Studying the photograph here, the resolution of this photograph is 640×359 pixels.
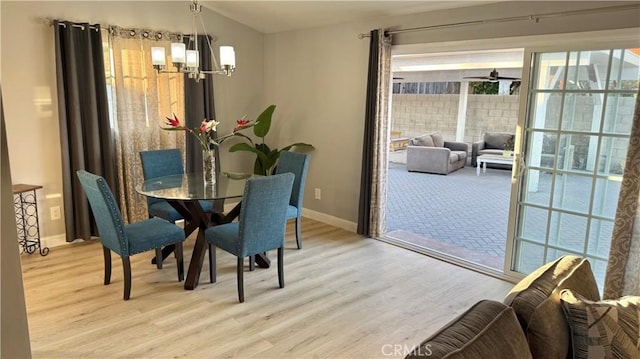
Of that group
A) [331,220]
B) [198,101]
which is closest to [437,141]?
[331,220]

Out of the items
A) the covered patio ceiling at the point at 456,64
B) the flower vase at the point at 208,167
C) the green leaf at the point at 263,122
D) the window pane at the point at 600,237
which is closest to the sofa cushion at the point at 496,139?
the covered patio ceiling at the point at 456,64

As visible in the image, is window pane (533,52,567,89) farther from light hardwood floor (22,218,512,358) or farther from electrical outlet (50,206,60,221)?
electrical outlet (50,206,60,221)

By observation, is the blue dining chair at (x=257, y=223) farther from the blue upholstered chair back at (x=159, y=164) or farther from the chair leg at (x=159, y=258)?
the blue upholstered chair back at (x=159, y=164)

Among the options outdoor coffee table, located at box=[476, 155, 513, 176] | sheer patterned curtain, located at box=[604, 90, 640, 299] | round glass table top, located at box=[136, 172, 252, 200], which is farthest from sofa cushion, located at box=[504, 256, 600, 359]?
outdoor coffee table, located at box=[476, 155, 513, 176]

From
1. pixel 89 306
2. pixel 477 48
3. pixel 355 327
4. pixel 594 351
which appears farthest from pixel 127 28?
pixel 594 351

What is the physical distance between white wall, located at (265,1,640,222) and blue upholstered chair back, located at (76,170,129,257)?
260cm

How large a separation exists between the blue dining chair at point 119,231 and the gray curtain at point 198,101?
1774mm

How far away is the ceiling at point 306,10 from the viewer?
4.11 metres

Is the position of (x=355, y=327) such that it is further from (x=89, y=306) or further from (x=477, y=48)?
(x=477, y=48)

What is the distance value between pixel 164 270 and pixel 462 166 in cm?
778

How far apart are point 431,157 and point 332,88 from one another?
15.4 feet

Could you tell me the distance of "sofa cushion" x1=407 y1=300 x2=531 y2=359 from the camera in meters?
1.24

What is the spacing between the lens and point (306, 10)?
15.4 feet

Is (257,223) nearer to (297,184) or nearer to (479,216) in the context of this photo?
(297,184)
